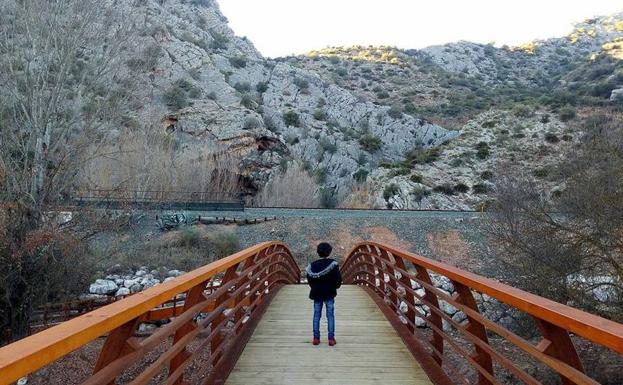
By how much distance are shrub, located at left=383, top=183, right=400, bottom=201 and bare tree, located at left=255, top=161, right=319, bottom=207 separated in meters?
5.54

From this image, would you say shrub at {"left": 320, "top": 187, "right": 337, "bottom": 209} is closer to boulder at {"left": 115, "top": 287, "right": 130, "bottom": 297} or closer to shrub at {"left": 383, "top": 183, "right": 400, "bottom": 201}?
shrub at {"left": 383, "top": 183, "right": 400, "bottom": 201}

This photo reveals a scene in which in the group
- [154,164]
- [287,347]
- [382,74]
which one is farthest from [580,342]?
[382,74]

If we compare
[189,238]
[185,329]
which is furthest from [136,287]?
[185,329]

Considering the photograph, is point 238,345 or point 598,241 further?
point 598,241

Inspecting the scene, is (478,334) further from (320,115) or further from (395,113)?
(395,113)

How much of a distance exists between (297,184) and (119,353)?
110 feet

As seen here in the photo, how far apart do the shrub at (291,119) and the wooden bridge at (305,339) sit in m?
46.0

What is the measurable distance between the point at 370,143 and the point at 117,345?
2115 inches

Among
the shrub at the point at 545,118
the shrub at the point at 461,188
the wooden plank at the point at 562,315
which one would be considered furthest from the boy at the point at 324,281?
the shrub at the point at 545,118

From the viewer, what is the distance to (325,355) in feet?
16.5

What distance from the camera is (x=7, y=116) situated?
13.7 m

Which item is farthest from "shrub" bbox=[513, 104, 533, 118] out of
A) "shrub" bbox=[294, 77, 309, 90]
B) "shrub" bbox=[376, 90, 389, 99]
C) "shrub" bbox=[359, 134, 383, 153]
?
"shrub" bbox=[294, 77, 309, 90]

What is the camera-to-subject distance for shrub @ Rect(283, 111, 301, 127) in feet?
177

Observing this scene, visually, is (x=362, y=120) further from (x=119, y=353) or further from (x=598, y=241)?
(x=119, y=353)
